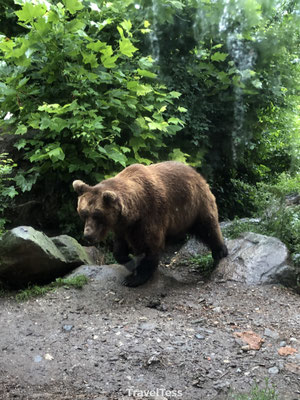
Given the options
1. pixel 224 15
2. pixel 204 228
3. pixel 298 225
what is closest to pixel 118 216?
pixel 204 228

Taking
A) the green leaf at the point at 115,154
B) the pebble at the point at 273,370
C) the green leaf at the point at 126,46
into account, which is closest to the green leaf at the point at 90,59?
the green leaf at the point at 126,46

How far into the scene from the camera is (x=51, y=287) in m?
3.52

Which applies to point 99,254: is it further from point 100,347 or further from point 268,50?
point 268,50

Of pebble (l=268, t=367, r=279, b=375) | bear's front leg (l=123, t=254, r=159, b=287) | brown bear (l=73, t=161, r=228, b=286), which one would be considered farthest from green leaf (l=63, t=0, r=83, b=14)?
pebble (l=268, t=367, r=279, b=375)

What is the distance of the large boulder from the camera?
3438mm

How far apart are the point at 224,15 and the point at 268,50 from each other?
59cm

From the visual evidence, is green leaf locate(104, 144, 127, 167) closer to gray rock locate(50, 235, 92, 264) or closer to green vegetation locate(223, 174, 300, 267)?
gray rock locate(50, 235, 92, 264)

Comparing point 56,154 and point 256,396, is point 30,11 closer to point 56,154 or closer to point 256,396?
point 56,154

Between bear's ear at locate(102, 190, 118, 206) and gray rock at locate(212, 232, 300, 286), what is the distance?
1.30 metres

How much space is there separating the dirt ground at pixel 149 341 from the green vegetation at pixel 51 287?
0.06m

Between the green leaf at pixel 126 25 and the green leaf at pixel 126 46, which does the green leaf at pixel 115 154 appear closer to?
the green leaf at pixel 126 46

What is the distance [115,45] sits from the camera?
4910 millimetres

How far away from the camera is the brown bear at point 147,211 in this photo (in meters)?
3.32

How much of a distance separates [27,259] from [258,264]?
78.4 inches
